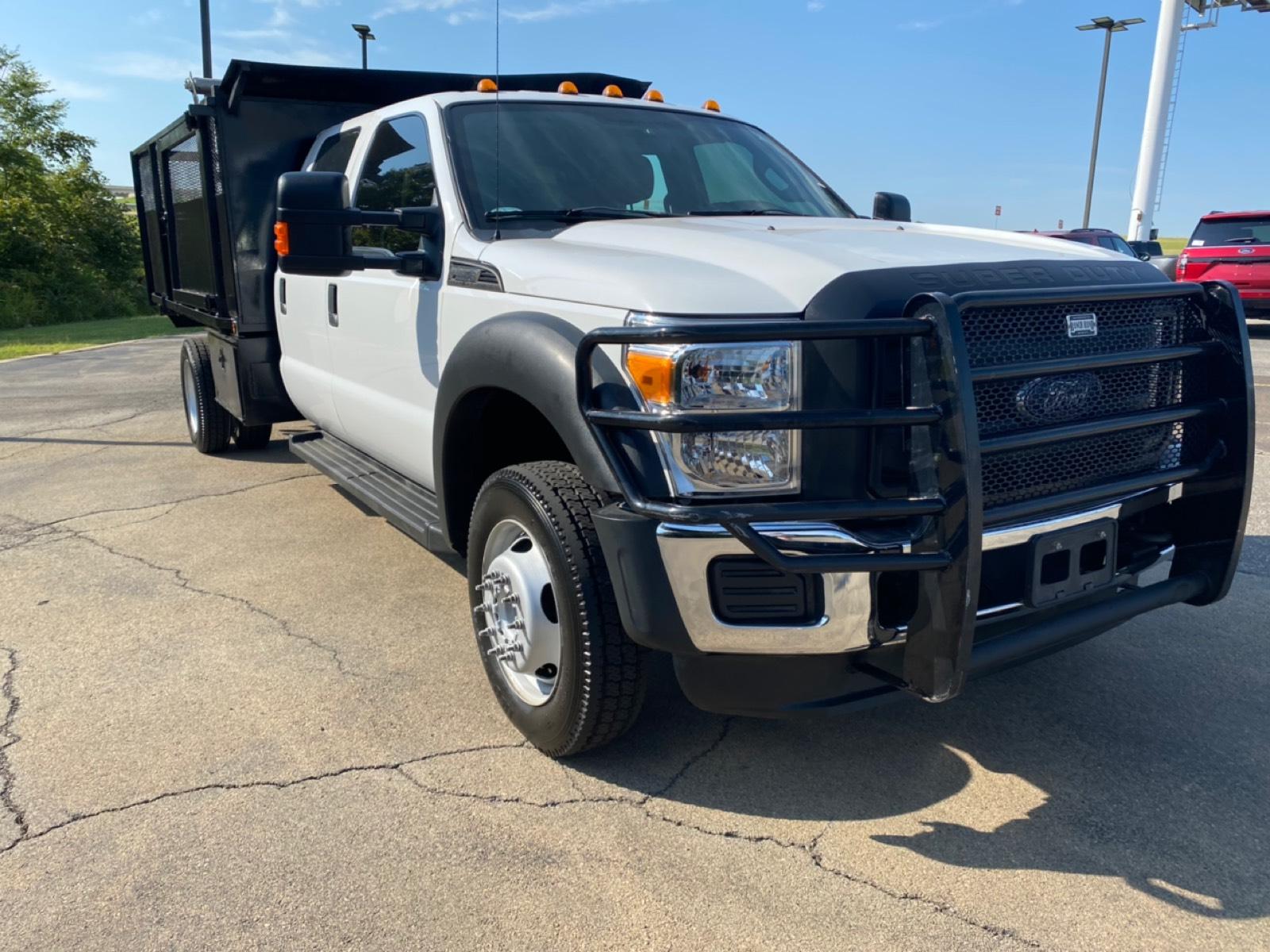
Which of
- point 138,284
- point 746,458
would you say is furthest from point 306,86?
point 138,284

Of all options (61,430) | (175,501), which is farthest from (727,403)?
(61,430)

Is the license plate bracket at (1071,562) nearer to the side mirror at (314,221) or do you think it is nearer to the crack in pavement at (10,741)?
the side mirror at (314,221)

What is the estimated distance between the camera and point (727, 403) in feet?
7.97

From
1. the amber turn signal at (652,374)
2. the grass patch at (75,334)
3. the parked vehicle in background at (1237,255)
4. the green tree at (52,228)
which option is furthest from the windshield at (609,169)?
the green tree at (52,228)

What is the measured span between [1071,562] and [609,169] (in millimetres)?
2236

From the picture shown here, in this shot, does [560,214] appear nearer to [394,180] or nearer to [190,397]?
[394,180]

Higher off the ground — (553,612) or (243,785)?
(553,612)

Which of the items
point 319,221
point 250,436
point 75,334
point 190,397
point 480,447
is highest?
point 319,221

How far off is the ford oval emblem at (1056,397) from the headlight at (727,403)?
0.65 meters

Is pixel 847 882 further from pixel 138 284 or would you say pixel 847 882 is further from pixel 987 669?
pixel 138 284

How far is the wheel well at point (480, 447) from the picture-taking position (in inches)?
136

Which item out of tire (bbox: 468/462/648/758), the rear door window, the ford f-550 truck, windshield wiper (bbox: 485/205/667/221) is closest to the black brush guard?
the ford f-550 truck

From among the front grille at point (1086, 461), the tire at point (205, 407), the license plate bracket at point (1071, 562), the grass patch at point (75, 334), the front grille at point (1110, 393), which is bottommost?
the grass patch at point (75, 334)

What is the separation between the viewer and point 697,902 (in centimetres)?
243
